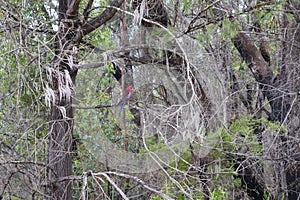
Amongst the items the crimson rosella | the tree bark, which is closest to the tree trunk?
the tree bark

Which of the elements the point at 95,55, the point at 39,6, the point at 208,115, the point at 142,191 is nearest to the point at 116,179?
the point at 142,191

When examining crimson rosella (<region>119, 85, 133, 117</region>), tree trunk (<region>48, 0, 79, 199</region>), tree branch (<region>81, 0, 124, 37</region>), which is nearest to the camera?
tree trunk (<region>48, 0, 79, 199</region>)

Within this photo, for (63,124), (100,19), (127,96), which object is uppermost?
(100,19)

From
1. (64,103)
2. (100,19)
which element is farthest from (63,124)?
(100,19)

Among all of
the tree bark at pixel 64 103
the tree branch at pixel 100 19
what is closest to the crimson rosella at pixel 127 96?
the tree bark at pixel 64 103

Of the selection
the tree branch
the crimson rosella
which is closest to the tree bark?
the tree branch

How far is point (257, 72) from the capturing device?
4977mm

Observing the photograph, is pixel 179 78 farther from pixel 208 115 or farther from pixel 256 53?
pixel 256 53

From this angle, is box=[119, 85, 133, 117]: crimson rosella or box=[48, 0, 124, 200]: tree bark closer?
box=[48, 0, 124, 200]: tree bark

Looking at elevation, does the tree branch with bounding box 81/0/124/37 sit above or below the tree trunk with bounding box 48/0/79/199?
above

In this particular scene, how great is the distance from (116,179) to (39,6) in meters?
1.95

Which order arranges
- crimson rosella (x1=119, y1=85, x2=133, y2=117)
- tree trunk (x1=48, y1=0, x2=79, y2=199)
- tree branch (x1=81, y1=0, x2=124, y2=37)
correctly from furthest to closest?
crimson rosella (x1=119, y1=85, x2=133, y2=117) < tree branch (x1=81, y1=0, x2=124, y2=37) < tree trunk (x1=48, y1=0, x2=79, y2=199)

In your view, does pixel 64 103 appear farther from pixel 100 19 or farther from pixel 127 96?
pixel 127 96

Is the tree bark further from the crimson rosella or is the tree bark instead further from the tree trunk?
the crimson rosella
